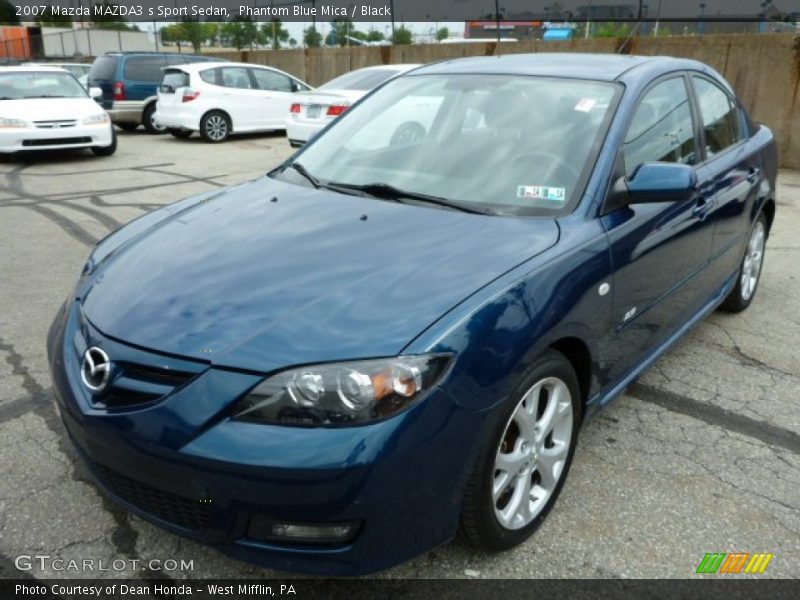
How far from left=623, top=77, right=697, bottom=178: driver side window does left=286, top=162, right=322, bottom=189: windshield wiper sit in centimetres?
136

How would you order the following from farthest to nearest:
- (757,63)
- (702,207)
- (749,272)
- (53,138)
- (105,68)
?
(105,68), (53,138), (757,63), (749,272), (702,207)

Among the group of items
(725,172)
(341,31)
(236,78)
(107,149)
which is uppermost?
(341,31)

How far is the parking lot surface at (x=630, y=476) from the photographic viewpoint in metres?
2.39

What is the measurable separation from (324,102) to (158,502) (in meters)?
9.46

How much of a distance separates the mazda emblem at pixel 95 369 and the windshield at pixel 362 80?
9.60m

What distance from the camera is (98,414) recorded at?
2076 mm

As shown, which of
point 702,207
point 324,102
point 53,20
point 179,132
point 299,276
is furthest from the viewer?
point 53,20

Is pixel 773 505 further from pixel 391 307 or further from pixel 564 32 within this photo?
pixel 564 32

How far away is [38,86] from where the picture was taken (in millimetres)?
11328

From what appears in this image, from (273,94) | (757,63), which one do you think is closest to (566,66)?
(757,63)

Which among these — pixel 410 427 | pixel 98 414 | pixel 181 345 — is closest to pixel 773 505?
pixel 410 427

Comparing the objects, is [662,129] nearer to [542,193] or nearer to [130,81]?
[542,193]

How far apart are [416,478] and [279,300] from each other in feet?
2.25

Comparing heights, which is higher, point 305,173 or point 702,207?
point 305,173
